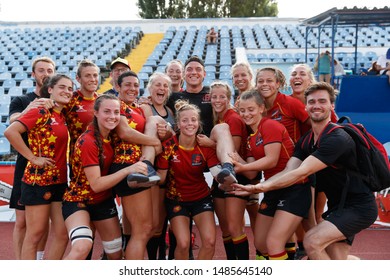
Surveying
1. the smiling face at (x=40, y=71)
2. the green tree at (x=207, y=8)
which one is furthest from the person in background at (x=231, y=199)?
the green tree at (x=207, y=8)

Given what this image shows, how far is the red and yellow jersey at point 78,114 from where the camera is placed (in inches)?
136

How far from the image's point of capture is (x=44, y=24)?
21.7 meters

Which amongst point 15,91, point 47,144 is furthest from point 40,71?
point 15,91

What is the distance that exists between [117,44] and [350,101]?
1211 centimetres

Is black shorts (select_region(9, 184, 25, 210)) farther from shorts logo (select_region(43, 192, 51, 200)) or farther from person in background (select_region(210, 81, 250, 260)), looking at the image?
person in background (select_region(210, 81, 250, 260))

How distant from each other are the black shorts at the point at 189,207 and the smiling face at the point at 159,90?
0.88 meters

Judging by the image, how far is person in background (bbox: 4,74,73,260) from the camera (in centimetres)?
320

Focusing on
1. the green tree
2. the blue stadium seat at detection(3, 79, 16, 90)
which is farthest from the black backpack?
the green tree

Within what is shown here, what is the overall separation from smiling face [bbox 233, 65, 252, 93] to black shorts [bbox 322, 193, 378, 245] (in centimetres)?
140

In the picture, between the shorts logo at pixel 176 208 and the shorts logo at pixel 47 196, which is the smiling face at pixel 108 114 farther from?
the shorts logo at pixel 176 208

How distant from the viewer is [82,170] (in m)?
3.22

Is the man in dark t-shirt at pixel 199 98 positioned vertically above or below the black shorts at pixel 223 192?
above
